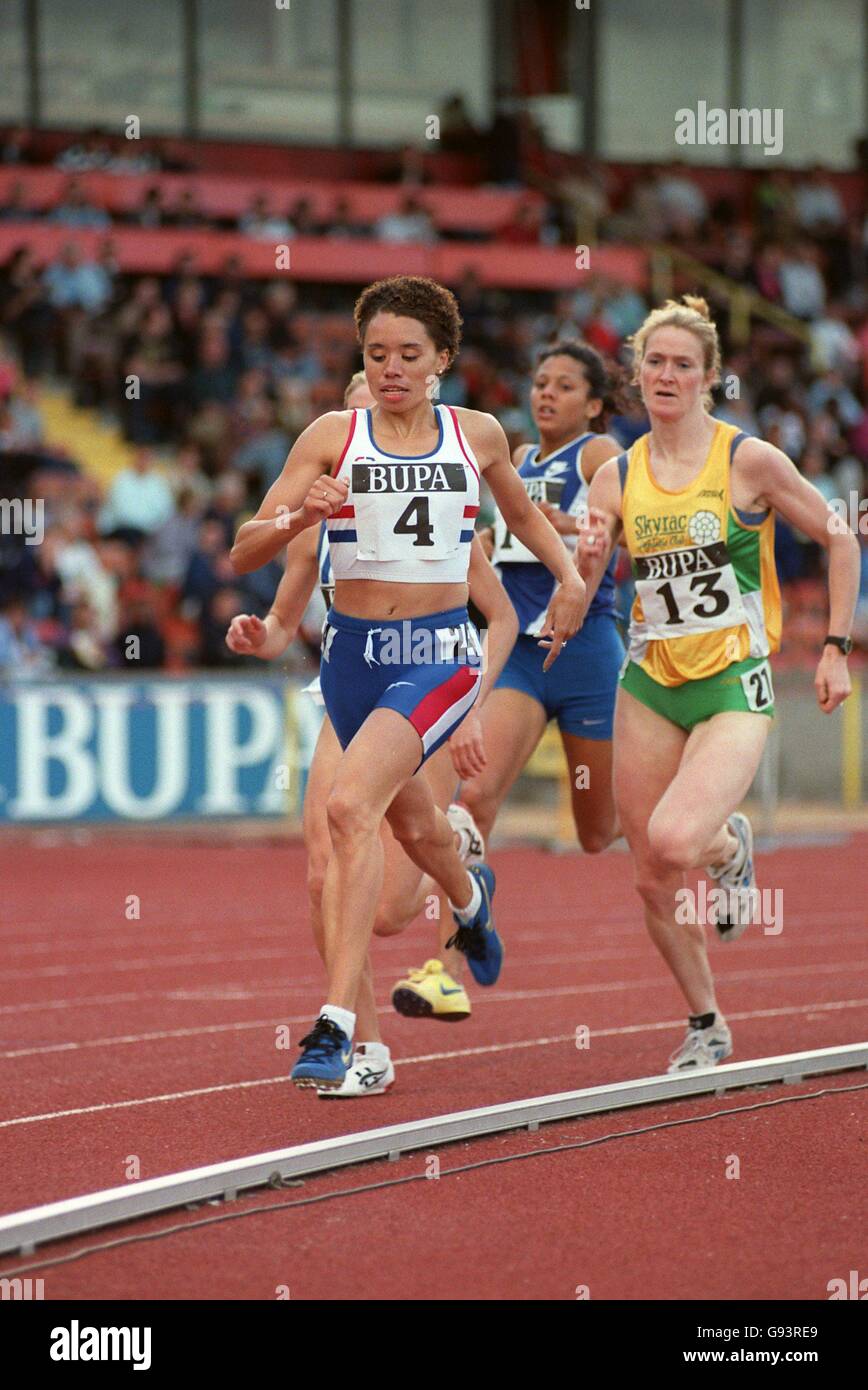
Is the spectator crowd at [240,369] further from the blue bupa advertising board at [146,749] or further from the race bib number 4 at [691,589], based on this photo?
the race bib number 4 at [691,589]

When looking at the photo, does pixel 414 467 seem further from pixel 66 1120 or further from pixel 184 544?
pixel 184 544

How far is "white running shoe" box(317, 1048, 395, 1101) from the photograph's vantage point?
670cm

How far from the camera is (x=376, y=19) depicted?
87.8 ft

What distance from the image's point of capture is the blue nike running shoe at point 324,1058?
19.6 ft

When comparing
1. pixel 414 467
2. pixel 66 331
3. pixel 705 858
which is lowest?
pixel 705 858

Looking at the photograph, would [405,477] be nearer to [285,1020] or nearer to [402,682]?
[402,682]

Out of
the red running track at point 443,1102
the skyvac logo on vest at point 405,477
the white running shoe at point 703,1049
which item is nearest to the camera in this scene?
the red running track at point 443,1102

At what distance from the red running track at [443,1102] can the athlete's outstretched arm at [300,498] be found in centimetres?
164

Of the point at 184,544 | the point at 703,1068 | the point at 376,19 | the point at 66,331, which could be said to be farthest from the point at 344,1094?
the point at 376,19

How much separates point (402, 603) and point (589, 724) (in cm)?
192

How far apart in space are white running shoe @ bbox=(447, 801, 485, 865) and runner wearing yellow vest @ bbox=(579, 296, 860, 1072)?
0.70 meters

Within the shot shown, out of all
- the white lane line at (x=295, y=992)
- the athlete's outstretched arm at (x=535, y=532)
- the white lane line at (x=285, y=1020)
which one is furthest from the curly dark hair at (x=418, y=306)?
the white lane line at (x=295, y=992)
